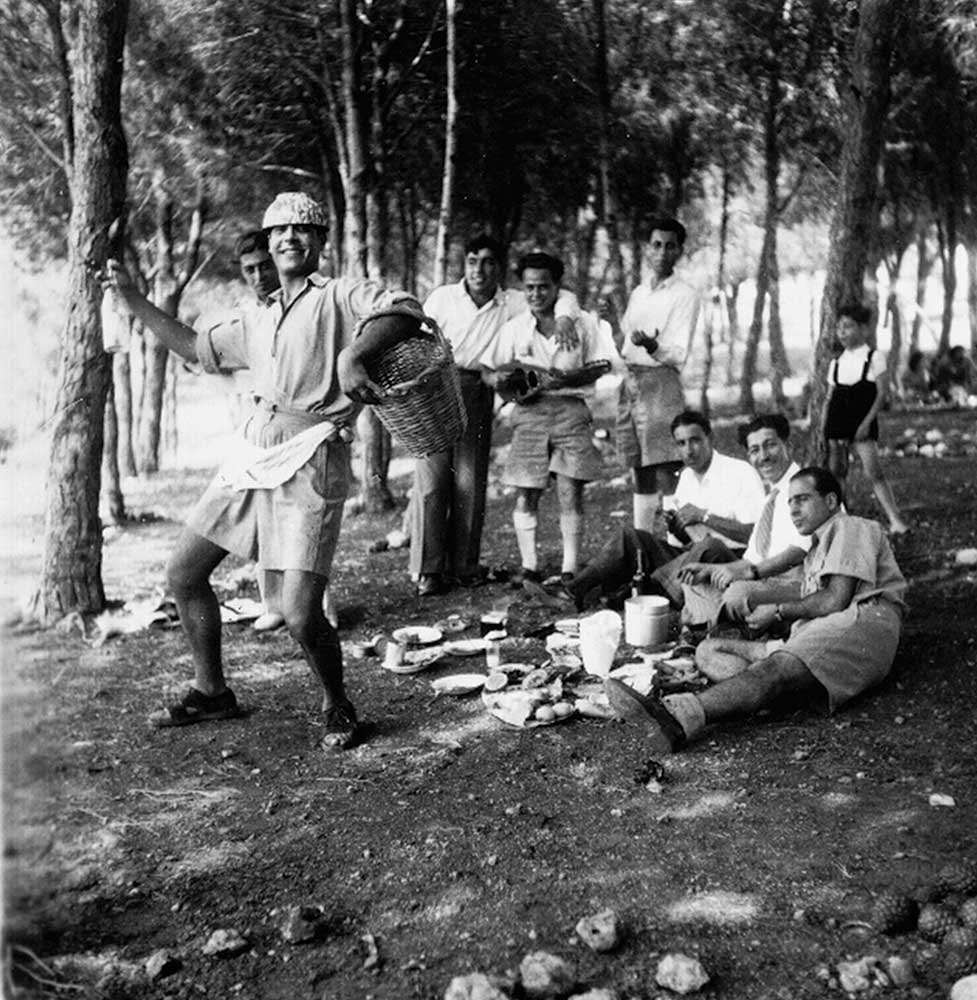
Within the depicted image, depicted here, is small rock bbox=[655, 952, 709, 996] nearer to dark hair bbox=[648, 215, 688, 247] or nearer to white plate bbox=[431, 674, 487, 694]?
white plate bbox=[431, 674, 487, 694]

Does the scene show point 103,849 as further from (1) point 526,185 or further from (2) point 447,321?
(1) point 526,185

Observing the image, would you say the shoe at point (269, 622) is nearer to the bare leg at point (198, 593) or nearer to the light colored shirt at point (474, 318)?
the bare leg at point (198, 593)

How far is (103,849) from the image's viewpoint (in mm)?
3766

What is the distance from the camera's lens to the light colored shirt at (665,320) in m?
6.97

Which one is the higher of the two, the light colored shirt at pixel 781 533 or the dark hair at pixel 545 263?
the dark hair at pixel 545 263

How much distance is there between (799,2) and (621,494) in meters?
7.51

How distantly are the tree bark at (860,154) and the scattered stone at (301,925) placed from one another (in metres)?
5.80

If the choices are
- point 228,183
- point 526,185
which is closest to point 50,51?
point 228,183

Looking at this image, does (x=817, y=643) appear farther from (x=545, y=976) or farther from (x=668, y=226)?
(x=668, y=226)

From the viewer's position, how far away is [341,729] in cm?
469

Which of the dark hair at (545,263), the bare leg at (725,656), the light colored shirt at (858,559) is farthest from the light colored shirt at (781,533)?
the dark hair at (545,263)

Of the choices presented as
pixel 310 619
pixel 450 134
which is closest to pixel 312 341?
pixel 310 619

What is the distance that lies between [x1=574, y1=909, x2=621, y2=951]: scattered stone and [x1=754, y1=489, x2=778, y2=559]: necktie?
295 centimetres

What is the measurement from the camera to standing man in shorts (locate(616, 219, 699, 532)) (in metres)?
6.93
